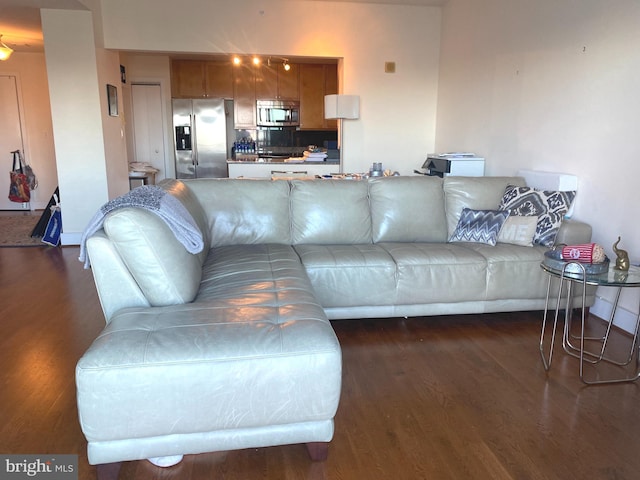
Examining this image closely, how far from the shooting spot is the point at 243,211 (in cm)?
315

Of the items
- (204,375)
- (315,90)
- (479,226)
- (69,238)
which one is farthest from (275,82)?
(204,375)

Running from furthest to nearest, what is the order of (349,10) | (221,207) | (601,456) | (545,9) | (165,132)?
1. (165,132)
2. (349,10)
3. (545,9)
4. (221,207)
5. (601,456)

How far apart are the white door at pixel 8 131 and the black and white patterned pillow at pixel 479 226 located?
24.0 feet

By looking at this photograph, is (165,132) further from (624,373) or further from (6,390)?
(624,373)

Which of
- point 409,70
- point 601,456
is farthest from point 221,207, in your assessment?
point 409,70

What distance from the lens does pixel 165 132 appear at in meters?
7.71

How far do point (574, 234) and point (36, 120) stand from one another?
25.9 ft

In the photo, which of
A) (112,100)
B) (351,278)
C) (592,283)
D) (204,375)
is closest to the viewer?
(204,375)

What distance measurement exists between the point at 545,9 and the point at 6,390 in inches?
168

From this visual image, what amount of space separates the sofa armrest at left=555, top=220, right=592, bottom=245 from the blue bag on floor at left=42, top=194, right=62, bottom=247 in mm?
4900

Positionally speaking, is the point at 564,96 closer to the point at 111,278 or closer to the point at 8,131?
the point at 111,278

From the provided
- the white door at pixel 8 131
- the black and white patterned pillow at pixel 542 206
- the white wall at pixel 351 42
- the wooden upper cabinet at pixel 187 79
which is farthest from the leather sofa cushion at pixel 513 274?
the white door at pixel 8 131

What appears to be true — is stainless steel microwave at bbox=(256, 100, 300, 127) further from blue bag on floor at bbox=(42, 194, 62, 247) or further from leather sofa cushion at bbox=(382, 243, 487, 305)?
leather sofa cushion at bbox=(382, 243, 487, 305)

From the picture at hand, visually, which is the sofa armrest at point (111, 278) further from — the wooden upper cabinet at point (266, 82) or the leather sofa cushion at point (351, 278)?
the wooden upper cabinet at point (266, 82)
